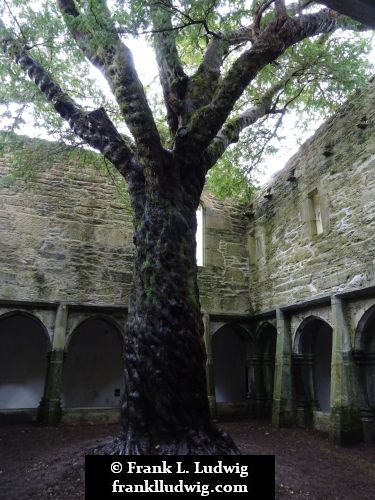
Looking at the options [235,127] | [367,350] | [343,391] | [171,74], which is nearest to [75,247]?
[171,74]

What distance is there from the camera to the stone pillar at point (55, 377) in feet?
19.6

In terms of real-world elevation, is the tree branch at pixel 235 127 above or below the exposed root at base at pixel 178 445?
above

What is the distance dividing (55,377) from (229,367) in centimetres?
433

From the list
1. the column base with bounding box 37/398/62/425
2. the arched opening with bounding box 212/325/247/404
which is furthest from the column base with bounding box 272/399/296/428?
the column base with bounding box 37/398/62/425

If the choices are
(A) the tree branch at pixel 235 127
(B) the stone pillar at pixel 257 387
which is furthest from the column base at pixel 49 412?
(A) the tree branch at pixel 235 127

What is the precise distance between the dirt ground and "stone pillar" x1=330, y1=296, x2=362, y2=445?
0.67ft

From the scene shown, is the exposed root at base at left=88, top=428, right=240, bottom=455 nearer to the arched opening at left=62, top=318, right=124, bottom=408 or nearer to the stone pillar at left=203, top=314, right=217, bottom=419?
the stone pillar at left=203, top=314, right=217, bottom=419

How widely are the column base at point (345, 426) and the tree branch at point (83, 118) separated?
427 centimetres

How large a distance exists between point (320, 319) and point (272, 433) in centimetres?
194

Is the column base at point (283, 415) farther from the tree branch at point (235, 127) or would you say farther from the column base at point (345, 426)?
the tree branch at point (235, 127)

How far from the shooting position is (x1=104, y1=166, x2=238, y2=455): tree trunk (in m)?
2.90

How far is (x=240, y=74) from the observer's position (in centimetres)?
404

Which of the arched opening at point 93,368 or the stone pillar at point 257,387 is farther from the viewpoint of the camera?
the arched opening at point 93,368

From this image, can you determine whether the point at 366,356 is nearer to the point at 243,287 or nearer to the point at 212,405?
the point at 212,405
